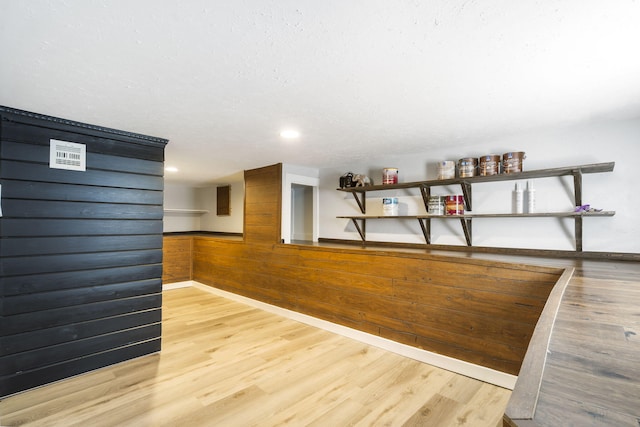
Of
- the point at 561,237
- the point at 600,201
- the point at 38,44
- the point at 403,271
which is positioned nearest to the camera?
the point at 38,44

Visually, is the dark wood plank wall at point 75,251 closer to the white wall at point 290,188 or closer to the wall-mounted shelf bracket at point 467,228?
the white wall at point 290,188

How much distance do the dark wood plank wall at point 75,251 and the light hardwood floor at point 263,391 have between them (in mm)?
219

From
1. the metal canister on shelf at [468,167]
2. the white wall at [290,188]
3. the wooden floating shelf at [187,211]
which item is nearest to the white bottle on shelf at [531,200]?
the metal canister on shelf at [468,167]

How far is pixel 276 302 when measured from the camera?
424cm

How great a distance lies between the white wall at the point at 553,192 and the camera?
2.38 m

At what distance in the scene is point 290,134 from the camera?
2.82m

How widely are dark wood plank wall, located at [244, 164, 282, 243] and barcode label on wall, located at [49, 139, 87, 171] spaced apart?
2163 mm

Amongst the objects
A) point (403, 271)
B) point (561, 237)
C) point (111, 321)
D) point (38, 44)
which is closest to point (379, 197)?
point (403, 271)

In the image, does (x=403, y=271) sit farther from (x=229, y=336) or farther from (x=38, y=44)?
(x=38, y=44)

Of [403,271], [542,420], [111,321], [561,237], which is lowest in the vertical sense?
[111,321]

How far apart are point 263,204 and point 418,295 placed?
2.47 metres

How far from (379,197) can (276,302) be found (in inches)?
77.2

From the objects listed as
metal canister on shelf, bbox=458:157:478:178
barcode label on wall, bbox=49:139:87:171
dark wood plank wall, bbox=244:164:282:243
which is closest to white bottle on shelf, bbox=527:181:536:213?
metal canister on shelf, bbox=458:157:478:178

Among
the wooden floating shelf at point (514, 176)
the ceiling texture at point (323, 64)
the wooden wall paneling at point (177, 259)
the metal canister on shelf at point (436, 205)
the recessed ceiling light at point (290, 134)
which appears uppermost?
the ceiling texture at point (323, 64)
